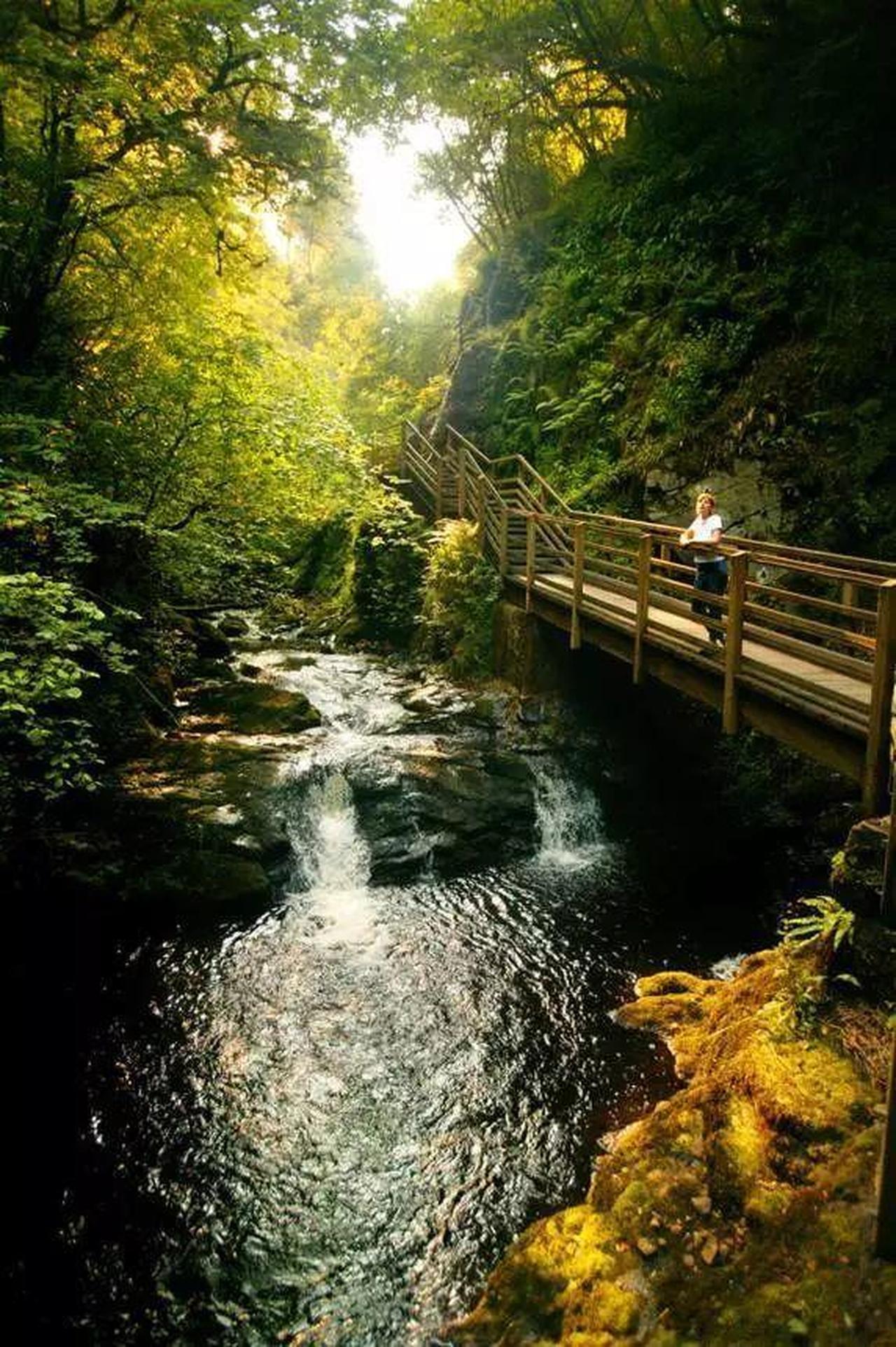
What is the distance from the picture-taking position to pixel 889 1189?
293 centimetres

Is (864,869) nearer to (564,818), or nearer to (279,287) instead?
(564,818)

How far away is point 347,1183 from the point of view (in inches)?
196

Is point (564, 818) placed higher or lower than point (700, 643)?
lower

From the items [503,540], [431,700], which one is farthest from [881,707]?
[503,540]

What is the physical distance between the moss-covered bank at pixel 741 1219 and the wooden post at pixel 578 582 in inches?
225

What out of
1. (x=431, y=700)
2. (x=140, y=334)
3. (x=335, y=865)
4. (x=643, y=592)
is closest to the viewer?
(x=643, y=592)

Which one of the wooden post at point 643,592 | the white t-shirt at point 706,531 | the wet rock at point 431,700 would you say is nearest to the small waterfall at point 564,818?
the wet rock at point 431,700

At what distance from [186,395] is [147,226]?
247 centimetres

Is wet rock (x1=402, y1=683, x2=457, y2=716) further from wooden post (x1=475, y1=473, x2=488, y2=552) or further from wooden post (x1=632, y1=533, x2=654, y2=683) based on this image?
wooden post (x1=632, y1=533, x2=654, y2=683)

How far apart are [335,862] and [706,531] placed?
241 inches

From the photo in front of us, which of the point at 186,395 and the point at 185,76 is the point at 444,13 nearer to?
the point at 185,76

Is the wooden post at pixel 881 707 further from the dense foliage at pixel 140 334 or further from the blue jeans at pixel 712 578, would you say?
the dense foliage at pixel 140 334

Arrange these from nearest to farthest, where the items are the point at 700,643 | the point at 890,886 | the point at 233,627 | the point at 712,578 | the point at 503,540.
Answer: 1. the point at 890,886
2. the point at 700,643
3. the point at 712,578
4. the point at 503,540
5. the point at 233,627

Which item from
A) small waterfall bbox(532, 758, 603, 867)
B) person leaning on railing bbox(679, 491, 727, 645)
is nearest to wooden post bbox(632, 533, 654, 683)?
person leaning on railing bbox(679, 491, 727, 645)
